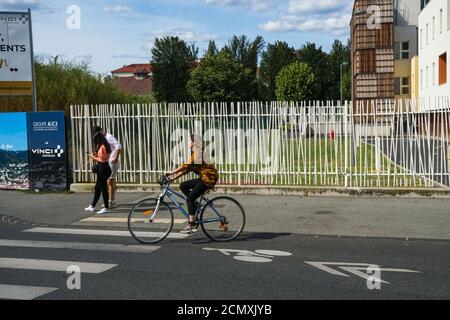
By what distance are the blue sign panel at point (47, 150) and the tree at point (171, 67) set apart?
69.1 metres

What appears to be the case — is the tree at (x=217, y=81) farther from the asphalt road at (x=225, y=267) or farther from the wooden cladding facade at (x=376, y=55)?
the asphalt road at (x=225, y=267)

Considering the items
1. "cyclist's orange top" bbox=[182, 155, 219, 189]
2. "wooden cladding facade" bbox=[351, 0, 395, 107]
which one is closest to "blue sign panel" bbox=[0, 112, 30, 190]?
"cyclist's orange top" bbox=[182, 155, 219, 189]

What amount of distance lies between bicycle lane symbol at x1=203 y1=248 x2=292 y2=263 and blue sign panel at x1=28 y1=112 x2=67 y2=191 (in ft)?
25.1

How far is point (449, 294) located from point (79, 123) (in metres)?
11.0

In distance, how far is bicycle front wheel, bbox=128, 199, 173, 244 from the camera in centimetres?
853

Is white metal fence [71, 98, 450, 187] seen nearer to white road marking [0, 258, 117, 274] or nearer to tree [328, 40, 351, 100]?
white road marking [0, 258, 117, 274]

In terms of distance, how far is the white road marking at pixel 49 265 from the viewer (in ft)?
22.4

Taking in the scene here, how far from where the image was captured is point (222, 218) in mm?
8539

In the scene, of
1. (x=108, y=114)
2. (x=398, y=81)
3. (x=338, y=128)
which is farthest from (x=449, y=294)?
(x=398, y=81)

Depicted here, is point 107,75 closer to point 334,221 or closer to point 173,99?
point 334,221

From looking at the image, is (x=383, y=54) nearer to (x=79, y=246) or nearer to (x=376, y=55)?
(x=376, y=55)

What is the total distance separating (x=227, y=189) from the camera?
13.4 metres

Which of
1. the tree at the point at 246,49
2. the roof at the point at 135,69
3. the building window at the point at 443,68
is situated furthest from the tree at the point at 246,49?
the building window at the point at 443,68

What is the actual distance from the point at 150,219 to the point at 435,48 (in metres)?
35.2
